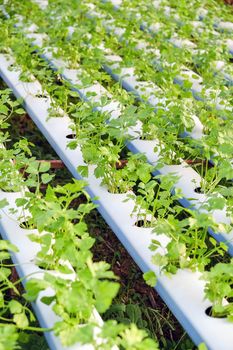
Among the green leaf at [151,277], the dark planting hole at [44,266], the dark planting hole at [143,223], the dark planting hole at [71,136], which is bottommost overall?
the dark planting hole at [71,136]

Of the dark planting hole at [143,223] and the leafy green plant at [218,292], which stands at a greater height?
the leafy green plant at [218,292]

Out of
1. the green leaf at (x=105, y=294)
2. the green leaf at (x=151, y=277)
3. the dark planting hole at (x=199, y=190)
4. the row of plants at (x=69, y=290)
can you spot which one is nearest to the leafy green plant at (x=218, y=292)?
the green leaf at (x=151, y=277)

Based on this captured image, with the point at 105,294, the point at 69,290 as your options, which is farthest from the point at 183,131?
the point at 105,294

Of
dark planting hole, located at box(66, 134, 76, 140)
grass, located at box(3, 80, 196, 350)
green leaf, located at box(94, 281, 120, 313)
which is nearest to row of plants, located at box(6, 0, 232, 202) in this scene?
dark planting hole, located at box(66, 134, 76, 140)

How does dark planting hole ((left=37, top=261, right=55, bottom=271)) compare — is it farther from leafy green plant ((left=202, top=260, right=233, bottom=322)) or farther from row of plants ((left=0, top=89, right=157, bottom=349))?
leafy green plant ((left=202, top=260, right=233, bottom=322))

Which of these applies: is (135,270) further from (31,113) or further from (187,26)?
(187,26)

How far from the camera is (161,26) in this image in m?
4.70

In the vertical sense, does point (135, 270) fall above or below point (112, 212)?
below

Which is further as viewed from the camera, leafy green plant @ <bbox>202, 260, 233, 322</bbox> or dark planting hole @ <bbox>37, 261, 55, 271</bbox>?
dark planting hole @ <bbox>37, 261, 55, 271</bbox>

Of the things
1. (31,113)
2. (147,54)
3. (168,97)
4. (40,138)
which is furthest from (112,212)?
(147,54)

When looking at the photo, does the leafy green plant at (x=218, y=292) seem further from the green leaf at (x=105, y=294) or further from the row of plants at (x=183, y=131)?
the row of plants at (x=183, y=131)

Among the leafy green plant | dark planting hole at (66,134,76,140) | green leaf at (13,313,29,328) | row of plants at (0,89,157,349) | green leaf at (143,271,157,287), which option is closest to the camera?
row of plants at (0,89,157,349)

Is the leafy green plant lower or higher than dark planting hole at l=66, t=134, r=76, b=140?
higher

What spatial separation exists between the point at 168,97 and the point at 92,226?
26.8 inches
